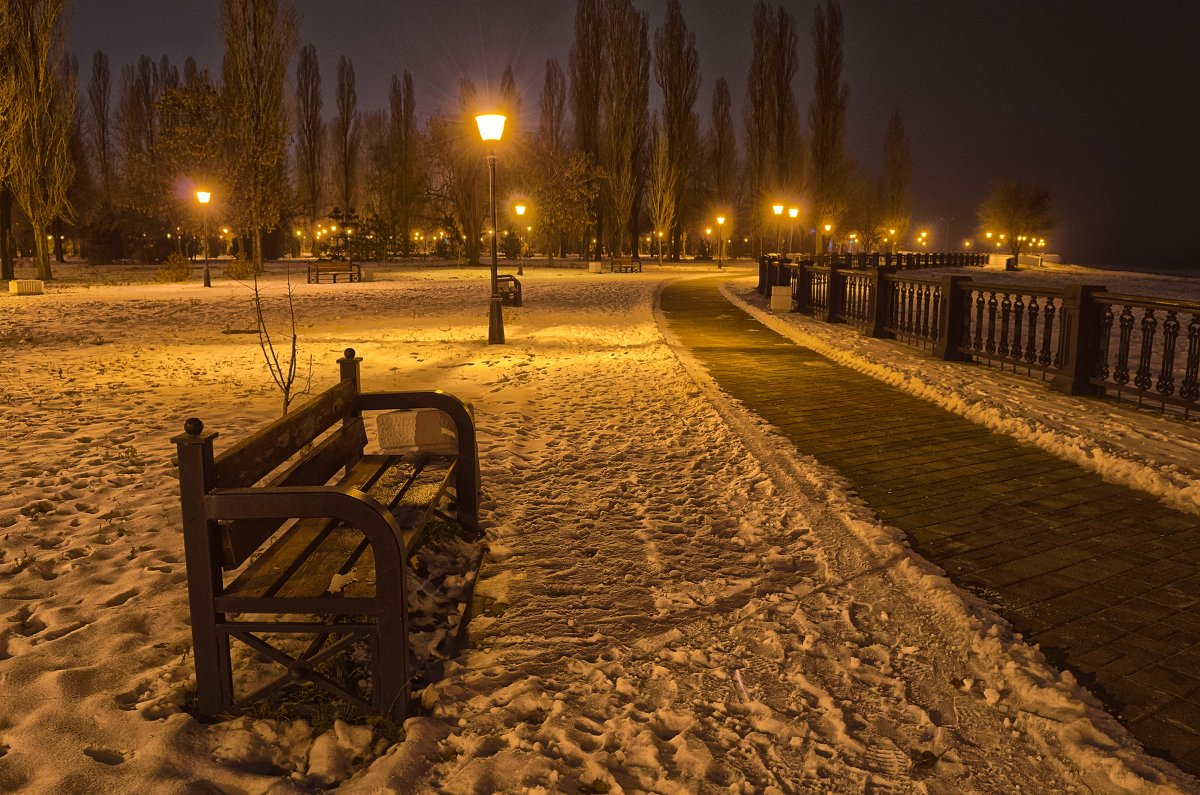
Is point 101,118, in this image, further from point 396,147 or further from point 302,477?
point 302,477

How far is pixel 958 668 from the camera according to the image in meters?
3.54

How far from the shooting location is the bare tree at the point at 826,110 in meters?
49.3

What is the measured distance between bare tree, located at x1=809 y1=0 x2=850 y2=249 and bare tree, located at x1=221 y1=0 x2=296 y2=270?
97.1 ft

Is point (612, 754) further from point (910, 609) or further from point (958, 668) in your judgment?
point (910, 609)

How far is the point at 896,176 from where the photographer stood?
256ft

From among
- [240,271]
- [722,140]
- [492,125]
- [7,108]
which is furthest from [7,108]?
[722,140]

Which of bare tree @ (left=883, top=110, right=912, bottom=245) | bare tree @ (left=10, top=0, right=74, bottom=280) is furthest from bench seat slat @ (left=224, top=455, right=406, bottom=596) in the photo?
Answer: bare tree @ (left=883, top=110, right=912, bottom=245)

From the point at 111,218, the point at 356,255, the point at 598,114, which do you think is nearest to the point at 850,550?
the point at 598,114

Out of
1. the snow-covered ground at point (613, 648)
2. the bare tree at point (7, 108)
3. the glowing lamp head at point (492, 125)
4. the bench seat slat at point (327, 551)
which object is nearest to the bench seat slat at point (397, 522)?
the bench seat slat at point (327, 551)

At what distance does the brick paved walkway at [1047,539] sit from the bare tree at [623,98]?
4259 cm

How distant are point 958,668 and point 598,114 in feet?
162

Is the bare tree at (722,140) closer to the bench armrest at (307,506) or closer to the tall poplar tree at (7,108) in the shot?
the tall poplar tree at (7,108)

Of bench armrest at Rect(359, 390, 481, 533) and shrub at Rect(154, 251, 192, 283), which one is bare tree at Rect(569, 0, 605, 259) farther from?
bench armrest at Rect(359, 390, 481, 533)

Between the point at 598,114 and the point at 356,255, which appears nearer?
the point at 598,114
